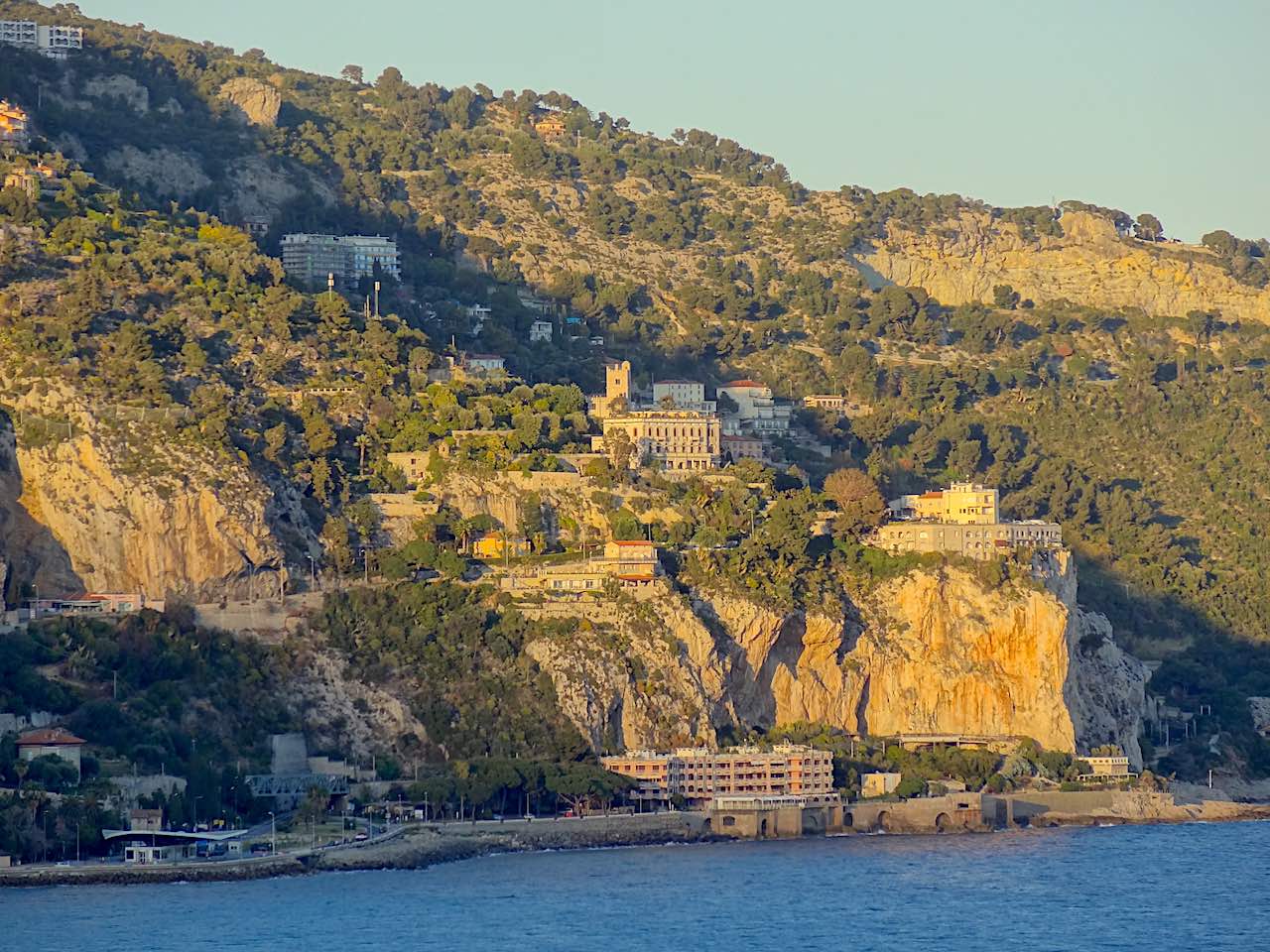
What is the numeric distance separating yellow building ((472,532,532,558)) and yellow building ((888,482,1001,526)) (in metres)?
12.6

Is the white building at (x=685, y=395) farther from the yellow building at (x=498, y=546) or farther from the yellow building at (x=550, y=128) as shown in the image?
the yellow building at (x=550, y=128)

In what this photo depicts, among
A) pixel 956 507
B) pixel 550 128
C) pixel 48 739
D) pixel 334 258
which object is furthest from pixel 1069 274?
pixel 48 739

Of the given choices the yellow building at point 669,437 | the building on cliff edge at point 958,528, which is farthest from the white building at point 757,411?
the yellow building at point 669,437

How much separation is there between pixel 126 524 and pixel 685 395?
89.6ft

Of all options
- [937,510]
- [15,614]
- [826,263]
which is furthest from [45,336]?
[826,263]

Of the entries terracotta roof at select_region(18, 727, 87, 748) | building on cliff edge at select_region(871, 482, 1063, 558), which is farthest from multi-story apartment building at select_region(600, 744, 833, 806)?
terracotta roof at select_region(18, 727, 87, 748)

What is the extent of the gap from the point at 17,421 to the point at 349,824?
15317 mm

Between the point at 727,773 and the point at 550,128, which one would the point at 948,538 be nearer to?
the point at 727,773

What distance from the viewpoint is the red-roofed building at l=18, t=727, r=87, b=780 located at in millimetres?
83938

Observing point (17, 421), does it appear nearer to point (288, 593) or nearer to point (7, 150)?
point (288, 593)

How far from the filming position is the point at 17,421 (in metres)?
94.1

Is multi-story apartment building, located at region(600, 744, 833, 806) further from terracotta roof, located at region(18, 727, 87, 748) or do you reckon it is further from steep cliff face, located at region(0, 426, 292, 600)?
terracotta roof, located at region(18, 727, 87, 748)

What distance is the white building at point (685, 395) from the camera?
113 metres

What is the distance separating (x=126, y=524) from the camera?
92.2 metres
